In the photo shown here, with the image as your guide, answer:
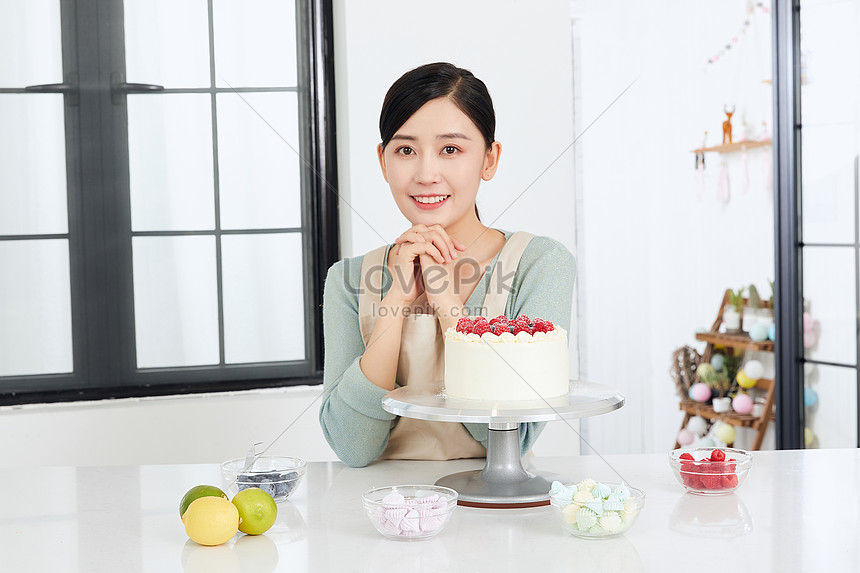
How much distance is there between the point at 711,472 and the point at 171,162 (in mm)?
1945

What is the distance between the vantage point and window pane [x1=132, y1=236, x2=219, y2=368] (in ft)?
8.50

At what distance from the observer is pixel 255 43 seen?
8.59ft

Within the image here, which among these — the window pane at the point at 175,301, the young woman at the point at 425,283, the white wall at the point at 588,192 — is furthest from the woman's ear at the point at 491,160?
the window pane at the point at 175,301

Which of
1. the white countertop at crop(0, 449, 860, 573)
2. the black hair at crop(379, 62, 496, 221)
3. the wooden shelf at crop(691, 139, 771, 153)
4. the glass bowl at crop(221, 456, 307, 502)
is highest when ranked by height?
the wooden shelf at crop(691, 139, 771, 153)

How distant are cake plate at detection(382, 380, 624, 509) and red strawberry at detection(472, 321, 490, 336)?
112 millimetres

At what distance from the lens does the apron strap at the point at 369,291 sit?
63.0 inches

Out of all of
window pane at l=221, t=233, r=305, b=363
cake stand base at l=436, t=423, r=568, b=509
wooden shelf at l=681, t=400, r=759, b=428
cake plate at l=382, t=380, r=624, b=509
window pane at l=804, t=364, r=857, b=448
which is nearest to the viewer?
cake plate at l=382, t=380, r=624, b=509

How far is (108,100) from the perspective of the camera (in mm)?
2512

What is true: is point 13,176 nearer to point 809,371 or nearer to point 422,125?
point 422,125

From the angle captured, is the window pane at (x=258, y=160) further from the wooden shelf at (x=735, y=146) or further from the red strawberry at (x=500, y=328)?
the wooden shelf at (x=735, y=146)

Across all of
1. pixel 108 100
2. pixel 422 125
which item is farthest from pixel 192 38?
pixel 422 125

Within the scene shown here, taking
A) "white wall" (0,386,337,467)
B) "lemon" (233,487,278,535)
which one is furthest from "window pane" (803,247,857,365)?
"lemon" (233,487,278,535)

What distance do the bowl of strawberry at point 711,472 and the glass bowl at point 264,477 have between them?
0.61 meters

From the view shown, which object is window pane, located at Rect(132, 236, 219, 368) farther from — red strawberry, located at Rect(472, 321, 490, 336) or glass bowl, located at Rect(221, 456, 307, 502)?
red strawberry, located at Rect(472, 321, 490, 336)
